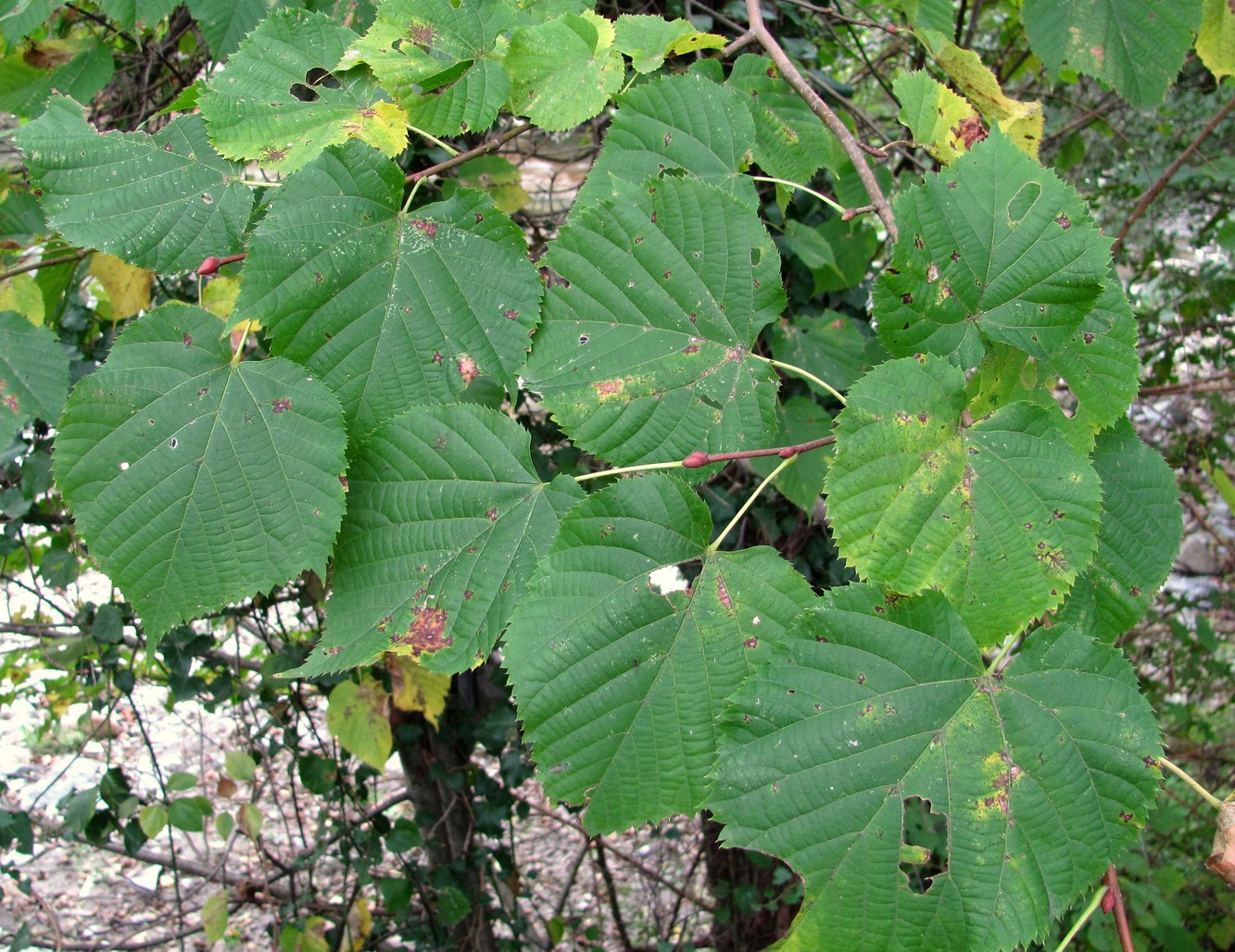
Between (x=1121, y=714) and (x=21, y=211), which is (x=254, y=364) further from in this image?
(x=21, y=211)

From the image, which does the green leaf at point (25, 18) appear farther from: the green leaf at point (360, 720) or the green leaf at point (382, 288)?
the green leaf at point (360, 720)

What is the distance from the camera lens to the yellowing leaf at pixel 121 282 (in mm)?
1869

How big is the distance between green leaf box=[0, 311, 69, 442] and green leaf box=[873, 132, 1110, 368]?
120 cm

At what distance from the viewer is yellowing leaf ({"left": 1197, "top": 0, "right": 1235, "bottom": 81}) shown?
188cm

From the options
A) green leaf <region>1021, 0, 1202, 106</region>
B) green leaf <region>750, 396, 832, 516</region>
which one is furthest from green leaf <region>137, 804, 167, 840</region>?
green leaf <region>1021, 0, 1202, 106</region>

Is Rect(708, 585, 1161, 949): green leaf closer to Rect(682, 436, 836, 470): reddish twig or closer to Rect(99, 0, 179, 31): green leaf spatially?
Rect(682, 436, 836, 470): reddish twig

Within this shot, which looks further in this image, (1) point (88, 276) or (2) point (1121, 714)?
(1) point (88, 276)

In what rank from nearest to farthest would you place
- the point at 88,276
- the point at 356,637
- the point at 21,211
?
the point at 356,637, the point at 21,211, the point at 88,276

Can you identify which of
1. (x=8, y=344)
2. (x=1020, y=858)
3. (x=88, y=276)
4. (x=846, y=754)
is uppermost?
(x=88, y=276)

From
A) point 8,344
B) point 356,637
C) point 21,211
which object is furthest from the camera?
point 21,211

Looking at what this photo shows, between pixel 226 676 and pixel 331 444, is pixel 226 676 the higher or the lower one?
the higher one

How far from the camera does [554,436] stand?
266cm

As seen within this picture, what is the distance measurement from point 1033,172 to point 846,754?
674 millimetres

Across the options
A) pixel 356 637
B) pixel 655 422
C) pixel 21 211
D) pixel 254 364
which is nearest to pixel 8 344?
pixel 21 211
